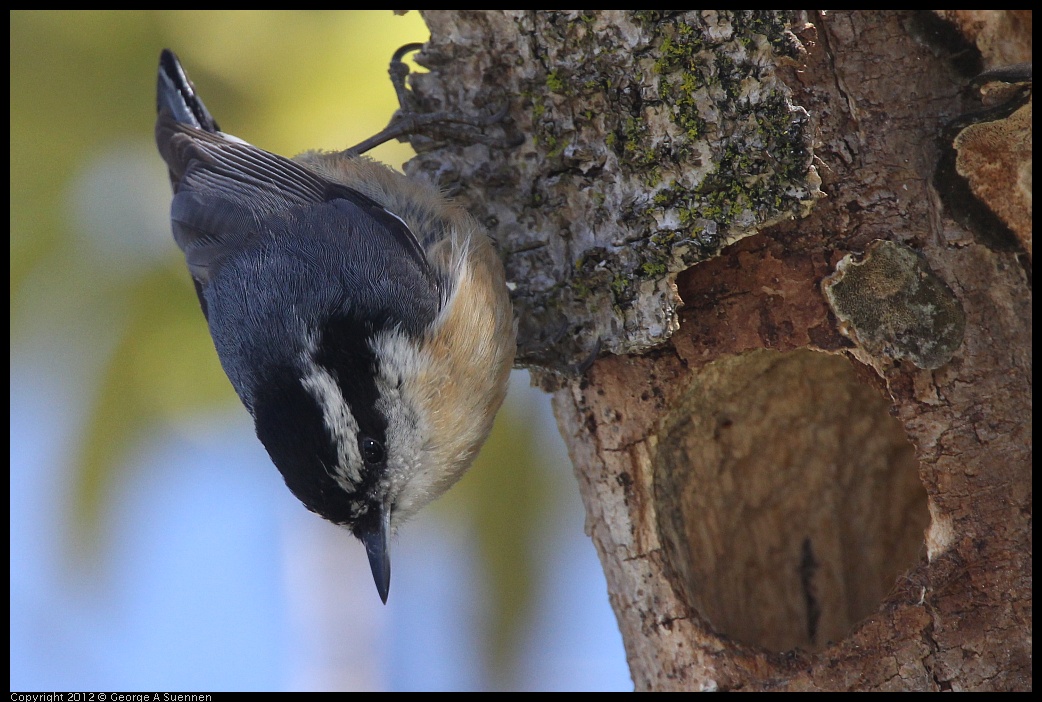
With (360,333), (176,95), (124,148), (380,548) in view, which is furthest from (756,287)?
(124,148)

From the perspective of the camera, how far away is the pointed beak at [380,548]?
2336mm

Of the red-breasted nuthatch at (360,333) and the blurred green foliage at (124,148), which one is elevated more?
the blurred green foliage at (124,148)

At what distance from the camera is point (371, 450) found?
2.32 m

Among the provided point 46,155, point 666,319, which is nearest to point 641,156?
point 666,319

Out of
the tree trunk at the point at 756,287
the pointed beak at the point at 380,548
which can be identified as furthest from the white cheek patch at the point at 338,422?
the tree trunk at the point at 756,287

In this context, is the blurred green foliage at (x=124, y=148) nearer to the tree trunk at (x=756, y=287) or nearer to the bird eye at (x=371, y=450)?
the tree trunk at (x=756, y=287)

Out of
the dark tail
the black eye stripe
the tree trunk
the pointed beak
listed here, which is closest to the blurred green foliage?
the dark tail

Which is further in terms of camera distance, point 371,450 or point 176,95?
point 176,95

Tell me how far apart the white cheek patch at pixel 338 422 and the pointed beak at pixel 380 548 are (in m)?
0.16

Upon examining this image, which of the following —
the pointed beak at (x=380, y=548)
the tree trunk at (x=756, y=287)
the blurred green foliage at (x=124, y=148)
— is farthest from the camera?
the blurred green foliage at (x=124, y=148)

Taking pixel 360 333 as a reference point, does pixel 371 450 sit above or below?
below

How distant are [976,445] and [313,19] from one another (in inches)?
108

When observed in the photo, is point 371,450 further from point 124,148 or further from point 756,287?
point 124,148

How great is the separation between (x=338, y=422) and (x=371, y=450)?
0.12m
